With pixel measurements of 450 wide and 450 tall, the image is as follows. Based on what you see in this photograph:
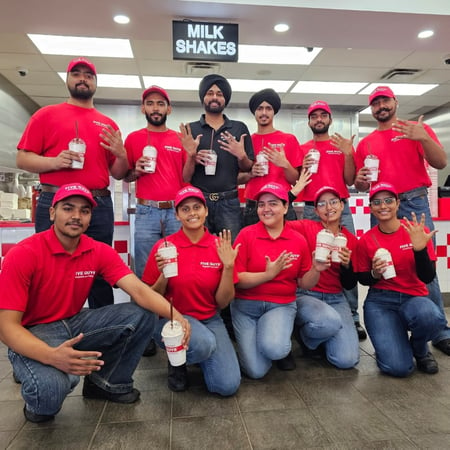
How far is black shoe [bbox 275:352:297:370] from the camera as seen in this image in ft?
8.14

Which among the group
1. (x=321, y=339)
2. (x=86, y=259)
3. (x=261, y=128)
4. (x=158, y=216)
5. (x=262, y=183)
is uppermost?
(x=261, y=128)

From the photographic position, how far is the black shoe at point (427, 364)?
2.40 meters

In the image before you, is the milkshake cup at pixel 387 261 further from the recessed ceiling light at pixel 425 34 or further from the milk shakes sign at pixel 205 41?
the recessed ceiling light at pixel 425 34

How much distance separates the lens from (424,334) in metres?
2.41

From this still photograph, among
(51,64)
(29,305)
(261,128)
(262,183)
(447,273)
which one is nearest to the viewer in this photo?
(29,305)

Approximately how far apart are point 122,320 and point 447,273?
11.3 feet

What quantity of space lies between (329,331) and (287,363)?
1.09 feet

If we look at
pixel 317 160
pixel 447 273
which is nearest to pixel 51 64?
pixel 317 160

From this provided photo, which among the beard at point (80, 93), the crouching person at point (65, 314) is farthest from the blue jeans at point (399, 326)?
the beard at point (80, 93)

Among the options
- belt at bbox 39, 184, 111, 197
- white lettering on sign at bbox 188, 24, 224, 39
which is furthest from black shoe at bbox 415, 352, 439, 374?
white lettering on sign at bbox 188, 24, 224, 39

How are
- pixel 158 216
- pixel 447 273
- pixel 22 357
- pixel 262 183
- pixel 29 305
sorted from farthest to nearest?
pixel 447 273, pixel 262 183, pixel 158 216, pixel 29 305, pixel 22 357

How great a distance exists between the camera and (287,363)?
8.18 ft

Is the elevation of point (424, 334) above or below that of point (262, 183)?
below

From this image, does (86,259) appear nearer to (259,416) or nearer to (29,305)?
(29,305)
